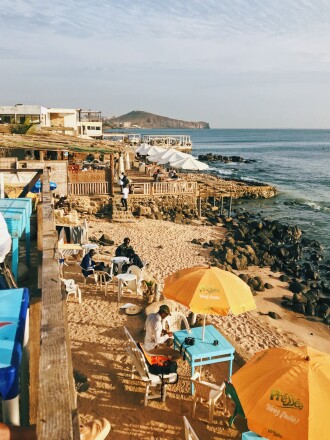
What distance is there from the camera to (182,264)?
1598cm

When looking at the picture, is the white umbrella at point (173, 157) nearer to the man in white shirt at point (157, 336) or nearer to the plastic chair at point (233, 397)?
the man in white shirt at point (157, 336)

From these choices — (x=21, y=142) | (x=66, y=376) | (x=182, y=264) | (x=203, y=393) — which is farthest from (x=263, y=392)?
(x=182, y=264)

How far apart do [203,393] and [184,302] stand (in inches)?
56.5

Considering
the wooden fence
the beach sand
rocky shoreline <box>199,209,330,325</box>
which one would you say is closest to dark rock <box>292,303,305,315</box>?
rocky shoreline <box>199,209,330,325</box>

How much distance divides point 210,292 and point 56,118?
59.0m

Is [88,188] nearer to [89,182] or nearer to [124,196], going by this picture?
[89,182]

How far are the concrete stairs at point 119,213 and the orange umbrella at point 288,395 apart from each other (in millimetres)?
16944

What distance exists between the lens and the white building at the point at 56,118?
142 feet

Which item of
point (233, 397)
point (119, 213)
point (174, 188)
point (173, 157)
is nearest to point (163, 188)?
point (174, 188)

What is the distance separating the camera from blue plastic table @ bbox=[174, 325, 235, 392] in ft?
21.7

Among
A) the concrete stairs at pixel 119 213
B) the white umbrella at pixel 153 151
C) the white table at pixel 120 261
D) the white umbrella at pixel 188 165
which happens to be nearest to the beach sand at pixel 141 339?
the white table at pixel 120 261

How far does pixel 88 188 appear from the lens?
22.3 metres

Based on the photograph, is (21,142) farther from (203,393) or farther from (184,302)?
(203,393)

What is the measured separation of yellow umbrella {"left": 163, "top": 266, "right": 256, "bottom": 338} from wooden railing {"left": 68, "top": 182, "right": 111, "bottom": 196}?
51.8ft
